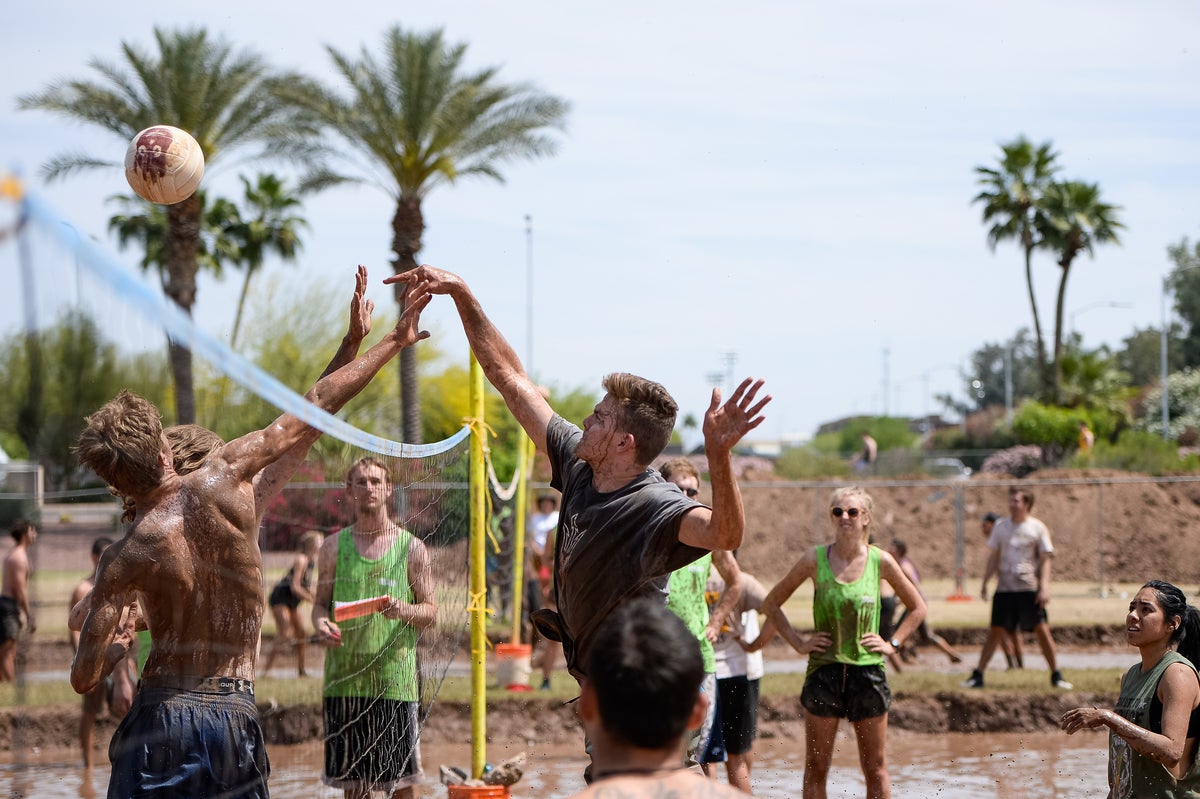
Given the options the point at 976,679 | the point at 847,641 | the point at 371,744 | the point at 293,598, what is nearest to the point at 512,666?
the point at 293,598

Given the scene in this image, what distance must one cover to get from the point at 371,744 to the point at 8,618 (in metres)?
7.97

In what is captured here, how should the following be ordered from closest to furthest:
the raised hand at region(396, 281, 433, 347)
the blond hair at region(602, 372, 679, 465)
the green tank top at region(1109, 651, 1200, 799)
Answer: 1. the blond hair at region(602, 372, 679, 465)
2. the raised hand at region(396, 281, 433, 347)
3. the green tank top at region(1109, 651, 1200, 799)

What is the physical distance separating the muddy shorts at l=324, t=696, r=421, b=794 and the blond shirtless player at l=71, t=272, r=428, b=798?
200cm

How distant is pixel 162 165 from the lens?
5055 mm

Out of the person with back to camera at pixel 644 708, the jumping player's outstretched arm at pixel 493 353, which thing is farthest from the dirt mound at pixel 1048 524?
the person with back to camera at pixel 644 708

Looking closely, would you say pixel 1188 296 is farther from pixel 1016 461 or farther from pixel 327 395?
pixel 327 395

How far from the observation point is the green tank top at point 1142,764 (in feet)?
17.0

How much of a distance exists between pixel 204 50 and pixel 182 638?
64.0 ft

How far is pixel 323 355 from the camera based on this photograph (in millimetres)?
41062

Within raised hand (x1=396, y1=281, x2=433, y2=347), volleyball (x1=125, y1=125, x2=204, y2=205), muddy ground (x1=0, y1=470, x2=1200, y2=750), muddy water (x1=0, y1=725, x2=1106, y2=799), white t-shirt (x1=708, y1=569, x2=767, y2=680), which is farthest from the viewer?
muddy ground (x1=0, y1=470, x2=1200, y2=750)

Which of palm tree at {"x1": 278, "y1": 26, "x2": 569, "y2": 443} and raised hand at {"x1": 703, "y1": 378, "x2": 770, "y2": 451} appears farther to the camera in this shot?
palm tree at {"x1": 278, "y1": 26, "x2": 569, "y2": 443}

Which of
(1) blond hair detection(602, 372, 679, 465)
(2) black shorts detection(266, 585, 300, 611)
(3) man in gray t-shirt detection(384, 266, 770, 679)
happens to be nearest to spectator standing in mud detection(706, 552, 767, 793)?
(3) man in gray t-shirt detection(384, 266, 770, 679)

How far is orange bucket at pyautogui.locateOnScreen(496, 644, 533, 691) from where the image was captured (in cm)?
1256

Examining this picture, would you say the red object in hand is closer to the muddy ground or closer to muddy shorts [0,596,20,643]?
muddy shorts [0,596,20,643]
